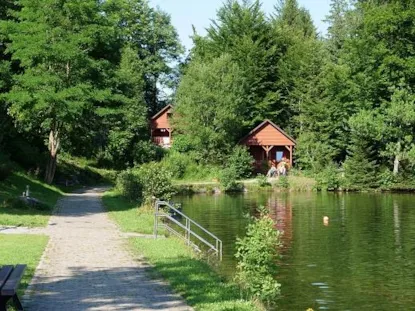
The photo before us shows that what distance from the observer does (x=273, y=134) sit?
56.1 meters

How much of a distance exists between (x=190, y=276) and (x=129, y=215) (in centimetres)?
1110

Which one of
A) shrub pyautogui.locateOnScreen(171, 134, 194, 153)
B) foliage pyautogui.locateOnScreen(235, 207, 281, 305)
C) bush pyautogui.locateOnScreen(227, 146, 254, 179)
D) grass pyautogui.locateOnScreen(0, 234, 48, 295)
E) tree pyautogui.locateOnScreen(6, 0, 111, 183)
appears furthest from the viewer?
shrub pyautogui.locateOnScreen(171, 134, 194, 153)

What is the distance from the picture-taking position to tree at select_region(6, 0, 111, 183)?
90.1ft

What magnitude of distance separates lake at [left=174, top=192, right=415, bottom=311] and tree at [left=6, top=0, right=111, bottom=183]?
768 cm

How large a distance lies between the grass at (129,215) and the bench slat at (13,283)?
32.5 feet

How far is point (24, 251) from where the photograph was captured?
523 inches

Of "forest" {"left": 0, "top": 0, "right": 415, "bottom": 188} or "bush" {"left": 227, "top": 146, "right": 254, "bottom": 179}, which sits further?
"bush" {"left": 227, "top": 146, "right": 254, "bottom": 179}

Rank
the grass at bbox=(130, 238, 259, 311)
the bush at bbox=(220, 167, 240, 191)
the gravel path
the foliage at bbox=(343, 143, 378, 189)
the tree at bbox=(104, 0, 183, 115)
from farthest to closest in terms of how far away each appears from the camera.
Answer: the tree at bbox=(104, 0, 183, 115) → the foliage at bbox=(343, 143, 378, 189) → the bush at bbox=(220, 167, 240, 191) → the grass at bbox=(130, 238, 259, 311) → the gravel path

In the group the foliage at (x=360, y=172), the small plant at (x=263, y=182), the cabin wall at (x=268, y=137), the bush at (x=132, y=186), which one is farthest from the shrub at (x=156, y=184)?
the cabin wall at (x=268, y=137)

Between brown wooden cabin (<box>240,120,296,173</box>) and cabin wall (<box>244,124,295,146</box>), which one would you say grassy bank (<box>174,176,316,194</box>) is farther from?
cabin wall (<box>244,124,295,146</box>)

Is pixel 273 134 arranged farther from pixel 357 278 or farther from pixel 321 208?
pixel 357 278

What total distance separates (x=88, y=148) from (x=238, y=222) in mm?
27206

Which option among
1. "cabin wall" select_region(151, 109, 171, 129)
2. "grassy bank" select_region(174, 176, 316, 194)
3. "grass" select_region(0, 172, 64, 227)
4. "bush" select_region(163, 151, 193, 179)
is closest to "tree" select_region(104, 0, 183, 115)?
"cabin wall" select_region(151, 109, 171, 129)

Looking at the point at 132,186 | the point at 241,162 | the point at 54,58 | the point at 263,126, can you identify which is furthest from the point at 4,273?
the point at 263,126
